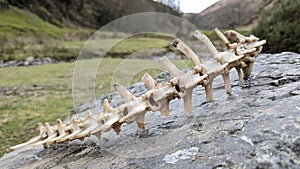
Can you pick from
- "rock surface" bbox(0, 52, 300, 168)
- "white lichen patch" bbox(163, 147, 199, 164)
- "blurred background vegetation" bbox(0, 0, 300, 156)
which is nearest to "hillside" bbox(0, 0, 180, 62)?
"blurred background vegetation" bbox(0, 0, 300, 156)

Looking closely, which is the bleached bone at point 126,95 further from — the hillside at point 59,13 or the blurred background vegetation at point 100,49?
the hillside at point 59,13

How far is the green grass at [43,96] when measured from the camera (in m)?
3.00

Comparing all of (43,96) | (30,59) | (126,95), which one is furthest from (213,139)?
(30,59)

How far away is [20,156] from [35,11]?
211 ft

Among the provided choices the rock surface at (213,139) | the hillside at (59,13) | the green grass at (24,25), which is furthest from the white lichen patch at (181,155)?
the hillside at (59,13)

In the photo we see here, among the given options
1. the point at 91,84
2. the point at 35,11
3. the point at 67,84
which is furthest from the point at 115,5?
the point at 91,84

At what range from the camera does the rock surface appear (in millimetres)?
1698

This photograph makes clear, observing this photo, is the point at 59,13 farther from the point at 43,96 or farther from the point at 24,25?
the point at 43,96

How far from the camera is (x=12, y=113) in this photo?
309 inches

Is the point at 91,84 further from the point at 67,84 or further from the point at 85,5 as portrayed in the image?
the point at 85,5

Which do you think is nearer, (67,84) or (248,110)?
(248,110)

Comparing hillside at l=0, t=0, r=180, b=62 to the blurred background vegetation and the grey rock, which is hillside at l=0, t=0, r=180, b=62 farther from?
the grey rock

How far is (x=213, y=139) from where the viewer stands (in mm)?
1959

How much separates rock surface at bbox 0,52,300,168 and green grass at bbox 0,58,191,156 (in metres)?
0.46
